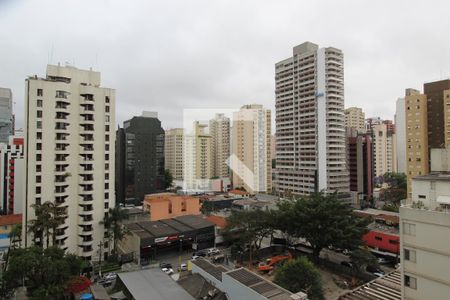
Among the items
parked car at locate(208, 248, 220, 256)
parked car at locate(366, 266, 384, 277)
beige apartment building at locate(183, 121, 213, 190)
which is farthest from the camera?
beige apartment building at locate(183, 121, 213, 190)

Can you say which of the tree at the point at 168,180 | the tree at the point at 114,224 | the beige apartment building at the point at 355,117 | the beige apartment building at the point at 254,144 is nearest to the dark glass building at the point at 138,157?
the tree at the point at 168,180

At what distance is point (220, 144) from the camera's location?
52000 millimetres

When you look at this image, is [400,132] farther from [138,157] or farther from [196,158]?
[138,157]

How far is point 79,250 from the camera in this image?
1819 centimetres

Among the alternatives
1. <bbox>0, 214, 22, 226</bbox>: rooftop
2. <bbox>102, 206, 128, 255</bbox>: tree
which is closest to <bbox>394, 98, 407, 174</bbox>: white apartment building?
<bbox>102, 206, 128, 255</bbox>: tree

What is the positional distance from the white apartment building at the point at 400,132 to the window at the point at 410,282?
114ft

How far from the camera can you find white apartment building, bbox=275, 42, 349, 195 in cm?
3238

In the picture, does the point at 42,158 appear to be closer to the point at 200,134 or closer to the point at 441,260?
the point at 441,260

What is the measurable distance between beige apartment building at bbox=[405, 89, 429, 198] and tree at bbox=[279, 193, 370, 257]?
49.4ft

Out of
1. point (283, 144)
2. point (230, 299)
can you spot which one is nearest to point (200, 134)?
point (283, 144)

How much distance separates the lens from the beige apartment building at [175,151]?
4894cm

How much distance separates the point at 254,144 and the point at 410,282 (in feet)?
111

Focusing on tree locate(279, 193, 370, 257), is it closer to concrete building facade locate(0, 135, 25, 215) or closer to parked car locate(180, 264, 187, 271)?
parked car locate(180, 264, 187, 271)

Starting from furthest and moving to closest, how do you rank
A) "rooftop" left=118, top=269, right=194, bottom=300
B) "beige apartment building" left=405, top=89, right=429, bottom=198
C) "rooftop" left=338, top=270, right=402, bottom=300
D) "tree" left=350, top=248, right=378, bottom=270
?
"beige apartment building" left=405, top=89, right=429, bottom=198 → "tree" left=350, top=248, right=378, bottom=270 → "rooftop" left=118, top=269, right=194, bottom=300 → "rooftop" left=338, top=270, right=402, bottom=300
